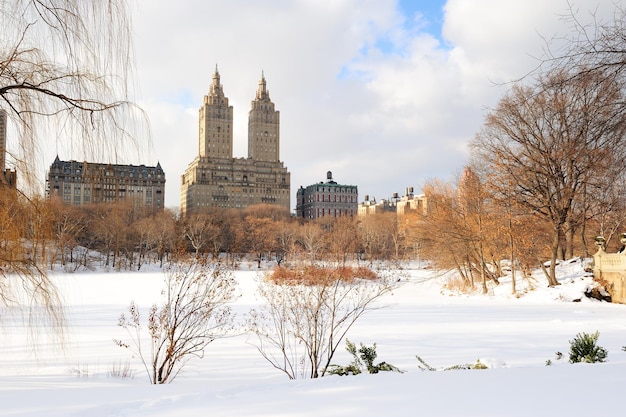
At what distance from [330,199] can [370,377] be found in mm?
134065

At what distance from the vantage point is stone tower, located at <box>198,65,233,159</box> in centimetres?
14462

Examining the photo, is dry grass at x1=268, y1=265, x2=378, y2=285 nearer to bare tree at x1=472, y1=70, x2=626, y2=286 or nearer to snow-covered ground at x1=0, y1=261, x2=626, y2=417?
snow-covered ground at x1=0, y1=261, x2=626, y2=417

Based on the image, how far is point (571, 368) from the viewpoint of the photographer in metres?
6.16

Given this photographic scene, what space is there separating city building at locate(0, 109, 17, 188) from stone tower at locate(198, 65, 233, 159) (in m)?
140

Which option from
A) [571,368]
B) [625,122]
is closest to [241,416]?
[571,368]

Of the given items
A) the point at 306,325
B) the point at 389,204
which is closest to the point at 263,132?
the point at 389,204

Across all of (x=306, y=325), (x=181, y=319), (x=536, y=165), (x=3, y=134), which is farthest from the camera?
(x=536, y=165)

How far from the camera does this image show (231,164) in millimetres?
138500

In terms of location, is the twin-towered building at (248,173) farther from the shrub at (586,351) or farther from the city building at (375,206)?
the shrub at (586,351)

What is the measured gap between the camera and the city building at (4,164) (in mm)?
4867

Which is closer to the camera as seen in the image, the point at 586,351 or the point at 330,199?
the point at 586,351

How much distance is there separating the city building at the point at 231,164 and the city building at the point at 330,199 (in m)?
6.75

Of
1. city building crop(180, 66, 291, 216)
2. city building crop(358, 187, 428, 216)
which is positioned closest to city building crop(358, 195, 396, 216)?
city building crop(358, 187, 428, 216)

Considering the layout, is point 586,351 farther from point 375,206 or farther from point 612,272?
point 375,206
